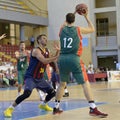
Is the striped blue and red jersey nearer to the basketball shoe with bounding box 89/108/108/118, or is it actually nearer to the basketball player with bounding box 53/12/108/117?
the basketball player with bounding box 53/12/108/117

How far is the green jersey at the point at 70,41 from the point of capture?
727cm

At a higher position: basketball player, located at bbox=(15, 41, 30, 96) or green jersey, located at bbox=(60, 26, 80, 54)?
green jersey, located at bbox=(60, 26, 80, 54)

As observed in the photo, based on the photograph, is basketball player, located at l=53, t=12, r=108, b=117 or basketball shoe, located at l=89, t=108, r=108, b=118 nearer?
basketball shoe, located at l=89, t=108, r=108, b=118

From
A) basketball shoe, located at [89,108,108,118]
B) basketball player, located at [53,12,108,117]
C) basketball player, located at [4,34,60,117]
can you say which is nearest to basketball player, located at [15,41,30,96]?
basketball player, located at [4,34,60,117]

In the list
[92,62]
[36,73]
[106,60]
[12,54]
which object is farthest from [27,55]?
[106,60]

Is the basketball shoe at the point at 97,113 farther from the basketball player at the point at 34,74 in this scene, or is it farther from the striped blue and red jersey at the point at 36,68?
the striped blue and red jersey at the point at 36,68

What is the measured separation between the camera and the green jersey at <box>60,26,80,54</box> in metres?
7.27

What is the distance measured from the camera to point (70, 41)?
729 centimetres

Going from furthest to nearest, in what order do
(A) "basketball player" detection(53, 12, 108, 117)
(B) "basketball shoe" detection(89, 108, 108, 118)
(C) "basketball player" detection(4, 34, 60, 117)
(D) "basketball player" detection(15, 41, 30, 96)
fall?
1. (D) "basketball player" detection(15, 41, 30, 96)
2. (C) "basketball player" detection(4, 34, 60, 117)
3. (A) "basketball player" detection(53, 12, 108, 117)
4. (B) "basketball shoe" detection(89, 108, 108, 118)

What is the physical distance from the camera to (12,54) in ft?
109

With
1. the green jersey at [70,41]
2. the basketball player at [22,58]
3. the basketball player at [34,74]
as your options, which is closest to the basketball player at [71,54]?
the green jersey at [70,41]

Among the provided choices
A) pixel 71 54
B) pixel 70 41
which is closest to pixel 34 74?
pixel 71 54

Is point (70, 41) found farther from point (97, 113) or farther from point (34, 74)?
point (97, 113)

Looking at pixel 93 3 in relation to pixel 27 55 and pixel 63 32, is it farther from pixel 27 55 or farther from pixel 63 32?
pixel 63 32
